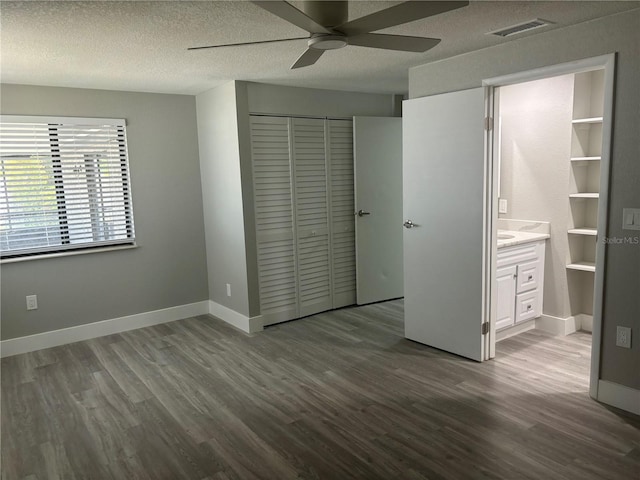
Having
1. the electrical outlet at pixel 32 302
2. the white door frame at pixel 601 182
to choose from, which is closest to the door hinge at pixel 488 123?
the white door frame at pixel 601 182

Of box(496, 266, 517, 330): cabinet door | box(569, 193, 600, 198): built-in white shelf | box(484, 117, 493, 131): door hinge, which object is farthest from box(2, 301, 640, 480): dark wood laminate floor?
box(484, 117, 493, 131): door hinge

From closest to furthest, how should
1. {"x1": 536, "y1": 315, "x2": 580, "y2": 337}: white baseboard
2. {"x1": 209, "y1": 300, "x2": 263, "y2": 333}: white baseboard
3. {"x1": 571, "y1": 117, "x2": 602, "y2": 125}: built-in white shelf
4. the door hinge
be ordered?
the door hinge, {"x1": 571, "y1": 117, "x2": 602, "y2": 125}: built-in white shelf, {"x1": 536, "y1": 315, "x2": 580, "y2": 337}: white baseboard, {"x1": 209, "y1": 300, "x2": 263, "y2": 333}: white baseboard

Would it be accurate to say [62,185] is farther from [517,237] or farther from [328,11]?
[517,237]

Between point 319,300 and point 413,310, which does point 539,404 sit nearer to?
point 413,310

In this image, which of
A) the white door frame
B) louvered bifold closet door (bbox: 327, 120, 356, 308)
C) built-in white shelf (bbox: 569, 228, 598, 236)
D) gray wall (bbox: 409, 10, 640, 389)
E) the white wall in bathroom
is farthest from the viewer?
louvered bifold closet door (bbox: 327, 120, 356, 308)

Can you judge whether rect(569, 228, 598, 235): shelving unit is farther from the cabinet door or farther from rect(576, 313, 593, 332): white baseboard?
rect(576, 313, 593, 332): white baseboard

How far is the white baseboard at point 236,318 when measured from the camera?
4484 mm

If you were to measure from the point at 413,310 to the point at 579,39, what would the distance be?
2.28 metres

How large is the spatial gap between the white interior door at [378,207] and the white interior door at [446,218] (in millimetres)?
1188

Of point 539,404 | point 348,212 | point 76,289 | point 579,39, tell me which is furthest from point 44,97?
point 539,404

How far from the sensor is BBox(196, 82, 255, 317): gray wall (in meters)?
4.36

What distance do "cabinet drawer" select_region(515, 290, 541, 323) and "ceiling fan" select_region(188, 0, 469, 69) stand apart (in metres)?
2.57

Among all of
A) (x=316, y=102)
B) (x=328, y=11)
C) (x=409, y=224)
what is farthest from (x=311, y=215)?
(x=328, y=11)

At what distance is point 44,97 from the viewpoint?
4125 mm
